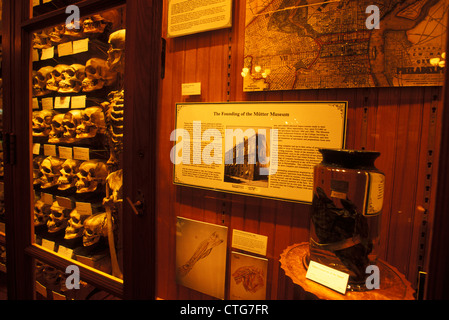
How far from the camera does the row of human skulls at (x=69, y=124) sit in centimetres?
168

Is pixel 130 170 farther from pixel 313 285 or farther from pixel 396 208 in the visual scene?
pixel 396 208

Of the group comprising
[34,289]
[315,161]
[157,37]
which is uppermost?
[157,37]

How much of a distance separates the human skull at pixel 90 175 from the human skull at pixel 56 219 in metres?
0.37

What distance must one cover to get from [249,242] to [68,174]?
1.49 metres

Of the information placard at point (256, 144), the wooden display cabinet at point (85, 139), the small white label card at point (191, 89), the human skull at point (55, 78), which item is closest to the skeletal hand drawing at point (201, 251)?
the wooden display cabinet at point (85, 139)

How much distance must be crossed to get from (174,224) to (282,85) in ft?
3.06

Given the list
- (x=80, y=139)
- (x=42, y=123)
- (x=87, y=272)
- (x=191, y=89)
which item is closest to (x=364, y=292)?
(x=191, y=89)

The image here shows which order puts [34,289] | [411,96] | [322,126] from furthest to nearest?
[34,289]
[322,126]
[411,96]

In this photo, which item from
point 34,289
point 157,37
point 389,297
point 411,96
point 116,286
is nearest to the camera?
point 389,297

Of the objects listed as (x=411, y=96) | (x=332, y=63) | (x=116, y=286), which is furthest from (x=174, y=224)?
(x=411, y=96)

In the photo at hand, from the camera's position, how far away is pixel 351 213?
74cm

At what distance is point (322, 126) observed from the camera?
0.99 m

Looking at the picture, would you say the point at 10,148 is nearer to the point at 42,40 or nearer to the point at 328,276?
the point at 42,40

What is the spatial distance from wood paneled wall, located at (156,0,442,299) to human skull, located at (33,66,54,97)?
1183mm
